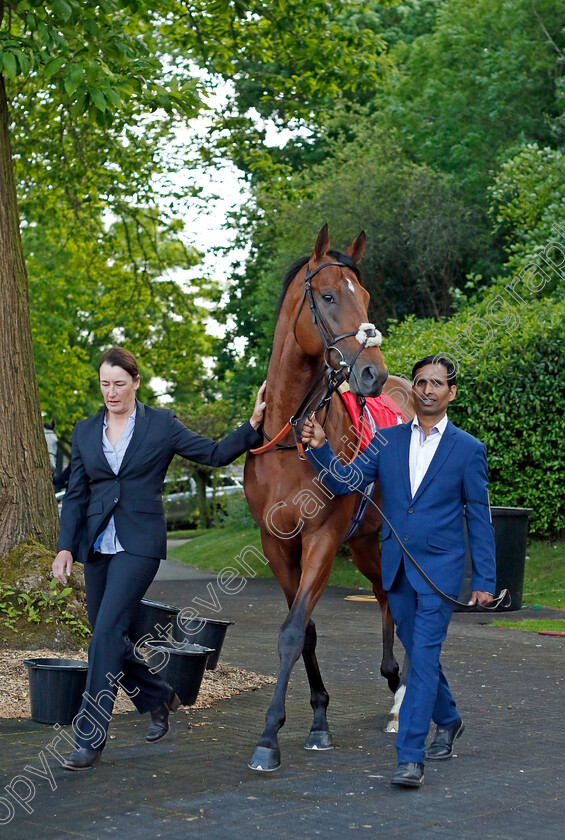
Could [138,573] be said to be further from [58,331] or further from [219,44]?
[58,331]

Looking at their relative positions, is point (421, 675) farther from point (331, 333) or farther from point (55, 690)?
point (55, 690)

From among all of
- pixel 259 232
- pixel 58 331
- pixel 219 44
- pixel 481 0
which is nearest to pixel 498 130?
pixel 481 0

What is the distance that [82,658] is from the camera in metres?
7.76

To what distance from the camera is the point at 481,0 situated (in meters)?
22.9

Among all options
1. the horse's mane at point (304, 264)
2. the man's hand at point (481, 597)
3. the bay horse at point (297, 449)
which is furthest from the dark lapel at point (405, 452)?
the horse's mane at point (304, 264)

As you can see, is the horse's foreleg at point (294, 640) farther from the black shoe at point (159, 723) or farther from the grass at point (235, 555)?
the grass at point (235, 555)

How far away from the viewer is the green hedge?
13.7 metres

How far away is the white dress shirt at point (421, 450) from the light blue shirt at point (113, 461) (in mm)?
1617

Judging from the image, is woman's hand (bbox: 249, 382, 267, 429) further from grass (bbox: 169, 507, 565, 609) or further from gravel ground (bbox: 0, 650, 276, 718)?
grass (bbox: 169, 507, 565, 609)

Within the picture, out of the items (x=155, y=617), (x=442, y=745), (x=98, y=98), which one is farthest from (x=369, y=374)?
(x=98, y=98)

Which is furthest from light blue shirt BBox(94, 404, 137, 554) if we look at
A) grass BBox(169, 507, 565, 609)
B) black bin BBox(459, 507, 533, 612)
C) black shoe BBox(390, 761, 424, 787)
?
grass BBox(169, 507, 565, 609)

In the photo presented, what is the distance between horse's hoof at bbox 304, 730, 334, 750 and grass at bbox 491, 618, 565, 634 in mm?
5286

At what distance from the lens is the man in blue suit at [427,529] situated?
16.7ft

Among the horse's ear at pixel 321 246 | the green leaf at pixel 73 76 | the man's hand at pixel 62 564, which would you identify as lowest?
the man's hand at pixel 62 564
